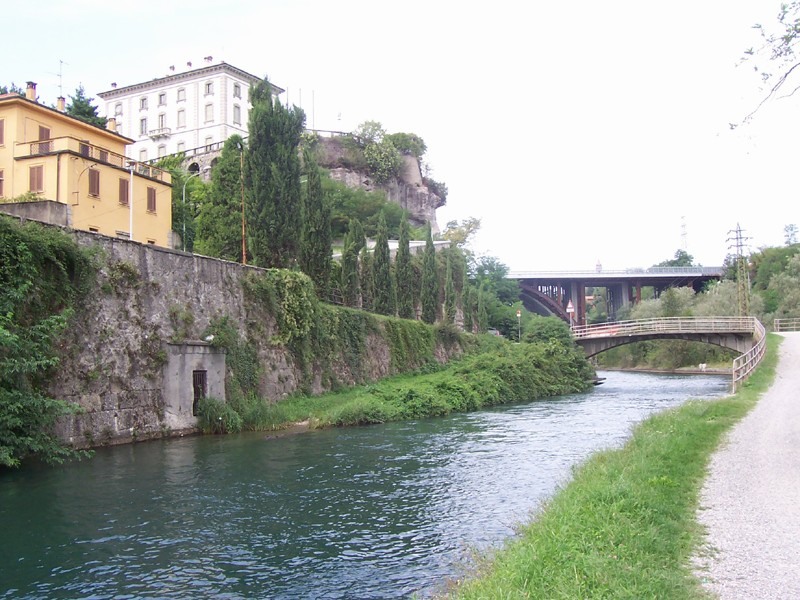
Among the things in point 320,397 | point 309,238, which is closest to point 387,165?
point 309,238

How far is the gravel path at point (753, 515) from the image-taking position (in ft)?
24.8

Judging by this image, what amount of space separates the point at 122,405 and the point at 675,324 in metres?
46.8

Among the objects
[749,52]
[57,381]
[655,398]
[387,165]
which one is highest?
[387,165]

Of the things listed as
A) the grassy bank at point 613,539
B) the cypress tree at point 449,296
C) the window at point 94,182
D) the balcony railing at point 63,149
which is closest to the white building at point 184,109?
Result: the cypress tree at point 449,296

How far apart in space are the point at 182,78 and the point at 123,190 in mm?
46654

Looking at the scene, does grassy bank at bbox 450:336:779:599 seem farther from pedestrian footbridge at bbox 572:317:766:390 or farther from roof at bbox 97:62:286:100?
roof at bbox 97:62:286:100

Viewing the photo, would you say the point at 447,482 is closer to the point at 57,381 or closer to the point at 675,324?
the point at 57,381

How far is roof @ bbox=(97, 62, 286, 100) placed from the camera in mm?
77625

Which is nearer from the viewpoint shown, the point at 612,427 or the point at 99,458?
the point at 99,458

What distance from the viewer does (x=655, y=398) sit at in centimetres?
4041

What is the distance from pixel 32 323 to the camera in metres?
20.2

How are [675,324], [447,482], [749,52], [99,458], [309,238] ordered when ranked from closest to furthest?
[749,52]
[447,482]
[99,458]
[309,238]
[675,324]

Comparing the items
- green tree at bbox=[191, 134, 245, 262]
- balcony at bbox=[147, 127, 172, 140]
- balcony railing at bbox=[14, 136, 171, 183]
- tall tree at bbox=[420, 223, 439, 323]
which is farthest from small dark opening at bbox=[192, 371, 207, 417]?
balcony at bbox=[147, 127, 172, 140]

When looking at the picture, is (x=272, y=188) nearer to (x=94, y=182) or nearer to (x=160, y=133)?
(x=94, y=182)
